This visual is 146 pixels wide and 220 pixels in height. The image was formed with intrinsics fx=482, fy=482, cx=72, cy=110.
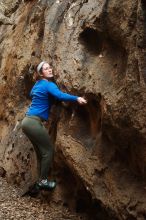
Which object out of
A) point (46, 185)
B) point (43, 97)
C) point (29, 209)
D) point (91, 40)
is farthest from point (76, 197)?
point (91, 40)

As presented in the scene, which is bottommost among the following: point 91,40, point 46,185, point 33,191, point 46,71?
point 33,191

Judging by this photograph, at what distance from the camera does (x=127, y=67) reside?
717 cm

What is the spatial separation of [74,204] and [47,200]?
0.71 meters

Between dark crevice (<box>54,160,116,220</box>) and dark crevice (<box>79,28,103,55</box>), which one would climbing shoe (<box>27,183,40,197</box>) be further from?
dark crevice (<box>79,28,103,55</box>)

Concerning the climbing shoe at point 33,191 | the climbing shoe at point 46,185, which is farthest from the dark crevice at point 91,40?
the climbing shoe at point 33,191

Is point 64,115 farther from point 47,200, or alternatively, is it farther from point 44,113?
point 47,200

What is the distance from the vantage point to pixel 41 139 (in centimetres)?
878

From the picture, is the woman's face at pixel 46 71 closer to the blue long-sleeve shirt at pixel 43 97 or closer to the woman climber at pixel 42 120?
the woman climber at pixel 42 120

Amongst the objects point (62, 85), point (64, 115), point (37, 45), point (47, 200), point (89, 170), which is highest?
point (37, 45)

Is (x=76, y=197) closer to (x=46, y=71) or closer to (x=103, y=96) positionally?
(x=103, y=96)

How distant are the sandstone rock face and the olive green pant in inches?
8.4

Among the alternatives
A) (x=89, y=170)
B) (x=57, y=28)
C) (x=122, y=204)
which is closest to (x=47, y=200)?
(x=89, y=170)

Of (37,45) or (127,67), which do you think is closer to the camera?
(127,67)

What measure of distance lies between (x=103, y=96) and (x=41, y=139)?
1.69m
